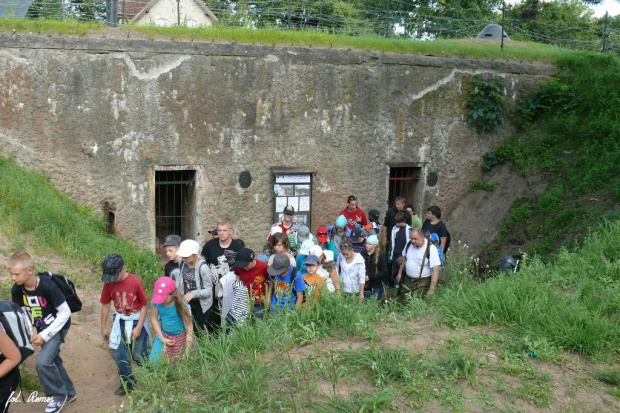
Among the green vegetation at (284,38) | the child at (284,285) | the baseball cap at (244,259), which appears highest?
the green vegetation at (284,38)

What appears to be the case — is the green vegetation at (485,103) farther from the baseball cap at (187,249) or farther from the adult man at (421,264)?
the baseball cap at (187,249)

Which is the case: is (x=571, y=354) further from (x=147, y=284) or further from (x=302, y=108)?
(x=302, y=108)

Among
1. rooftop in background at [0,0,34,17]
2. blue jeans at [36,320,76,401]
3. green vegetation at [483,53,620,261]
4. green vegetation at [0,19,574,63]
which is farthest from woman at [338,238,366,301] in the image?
rooftop in background at [0,0,34,17]

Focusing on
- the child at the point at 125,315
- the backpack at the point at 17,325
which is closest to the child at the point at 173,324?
the child at the point at 125,315

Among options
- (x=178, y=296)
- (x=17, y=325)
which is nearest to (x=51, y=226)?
(x=178, y=296)

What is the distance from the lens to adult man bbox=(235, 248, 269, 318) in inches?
250

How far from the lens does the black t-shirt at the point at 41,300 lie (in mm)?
5219

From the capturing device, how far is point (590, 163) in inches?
461

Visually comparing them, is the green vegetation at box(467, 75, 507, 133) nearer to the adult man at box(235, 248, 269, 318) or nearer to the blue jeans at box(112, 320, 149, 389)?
the adult man at box(235, 248, 269, 318)

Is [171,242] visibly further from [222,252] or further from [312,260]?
[312,260]

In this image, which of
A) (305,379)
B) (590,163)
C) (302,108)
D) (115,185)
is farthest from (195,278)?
(590,163)

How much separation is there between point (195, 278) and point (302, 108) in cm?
551

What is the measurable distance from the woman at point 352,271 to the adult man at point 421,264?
0.67 m

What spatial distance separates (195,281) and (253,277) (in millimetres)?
598
